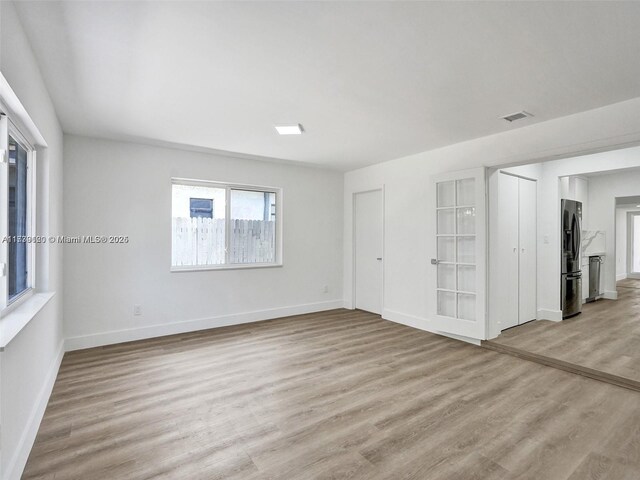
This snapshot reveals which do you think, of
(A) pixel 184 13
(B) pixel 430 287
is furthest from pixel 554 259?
(A) pixel 184 13

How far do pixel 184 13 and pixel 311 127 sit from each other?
75.4 inches

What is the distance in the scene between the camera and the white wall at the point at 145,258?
Result: 3.83 meters

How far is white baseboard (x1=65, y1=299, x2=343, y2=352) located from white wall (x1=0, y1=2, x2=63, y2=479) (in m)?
0.32

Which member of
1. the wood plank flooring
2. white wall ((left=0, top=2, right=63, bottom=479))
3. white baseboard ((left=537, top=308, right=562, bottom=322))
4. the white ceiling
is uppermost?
the white ceiling

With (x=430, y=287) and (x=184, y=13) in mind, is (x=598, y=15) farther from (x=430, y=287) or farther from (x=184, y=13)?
(x=430, y=287)

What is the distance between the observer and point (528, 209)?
16.0 ft

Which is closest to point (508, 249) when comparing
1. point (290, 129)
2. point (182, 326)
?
point (290, 129)

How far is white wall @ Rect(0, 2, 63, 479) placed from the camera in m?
1.61

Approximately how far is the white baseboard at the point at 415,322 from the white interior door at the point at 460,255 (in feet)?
0.40

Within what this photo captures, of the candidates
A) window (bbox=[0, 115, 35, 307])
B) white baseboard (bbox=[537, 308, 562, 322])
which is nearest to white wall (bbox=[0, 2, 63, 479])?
window (bbox=[0, 115, 35, 307])

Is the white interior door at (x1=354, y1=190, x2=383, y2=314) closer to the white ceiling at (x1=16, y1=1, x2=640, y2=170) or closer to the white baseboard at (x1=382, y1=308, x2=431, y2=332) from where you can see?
the white baseboard at (x1=382, y1=308, x2=431, y2=332)

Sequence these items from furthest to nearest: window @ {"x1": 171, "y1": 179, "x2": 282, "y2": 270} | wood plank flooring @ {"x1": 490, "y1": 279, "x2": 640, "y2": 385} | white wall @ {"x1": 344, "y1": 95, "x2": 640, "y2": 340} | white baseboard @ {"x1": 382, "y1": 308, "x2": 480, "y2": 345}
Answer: window @ {"x1": 171, "y1": 179, "x2": 282, "y2": 270}, white baseboard @ {"x1": 382, "y1": 308, "x2": 480, "y2": 345}, white wall @ {"x1": 344, "y1": 95, "x2": 640, "y2": 340}, wood plank flooring @ {"x1": 490, "y1": 279, "x2": 640, "y2": 385}

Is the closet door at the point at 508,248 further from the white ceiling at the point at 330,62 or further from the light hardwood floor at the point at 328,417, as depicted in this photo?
the white ceiling at the point at 330,62

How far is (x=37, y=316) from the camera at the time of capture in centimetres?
229
